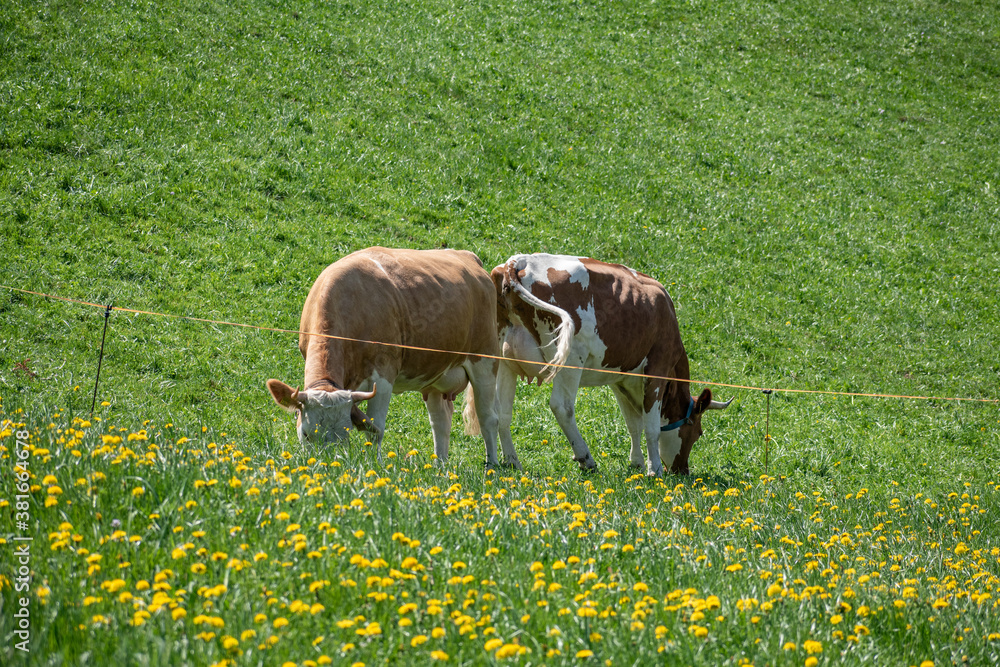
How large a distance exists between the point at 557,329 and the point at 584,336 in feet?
1.34

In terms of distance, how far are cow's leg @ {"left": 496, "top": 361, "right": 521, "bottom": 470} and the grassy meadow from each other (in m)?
0.65

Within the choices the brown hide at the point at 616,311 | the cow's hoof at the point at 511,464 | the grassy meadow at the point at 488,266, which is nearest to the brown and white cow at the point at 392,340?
the cow's hoof at the point at 511,464

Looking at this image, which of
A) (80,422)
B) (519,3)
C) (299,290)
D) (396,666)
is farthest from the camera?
(519,3)

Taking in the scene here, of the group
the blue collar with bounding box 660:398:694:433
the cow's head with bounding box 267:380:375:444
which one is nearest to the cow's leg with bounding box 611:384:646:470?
the blue collar with bounding box 660:398:694:433

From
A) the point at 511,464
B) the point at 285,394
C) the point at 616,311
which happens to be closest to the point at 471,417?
the point at 511,464

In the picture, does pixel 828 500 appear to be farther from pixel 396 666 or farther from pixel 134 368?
pixel 134 368

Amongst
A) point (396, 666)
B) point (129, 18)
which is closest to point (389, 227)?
point (129, 18)

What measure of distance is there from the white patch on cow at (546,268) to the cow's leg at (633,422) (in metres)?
1.72

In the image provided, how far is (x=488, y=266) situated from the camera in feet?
47.0

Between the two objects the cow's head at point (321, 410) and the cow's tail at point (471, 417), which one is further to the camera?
the cow's tail at point (471, 417)

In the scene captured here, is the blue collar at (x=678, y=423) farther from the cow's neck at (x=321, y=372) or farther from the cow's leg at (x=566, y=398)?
the cow's neck at (x=321, y=372)

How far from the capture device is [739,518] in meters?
Result: 6.47

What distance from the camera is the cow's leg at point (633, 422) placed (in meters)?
10.6

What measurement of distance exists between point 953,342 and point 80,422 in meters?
15.0
